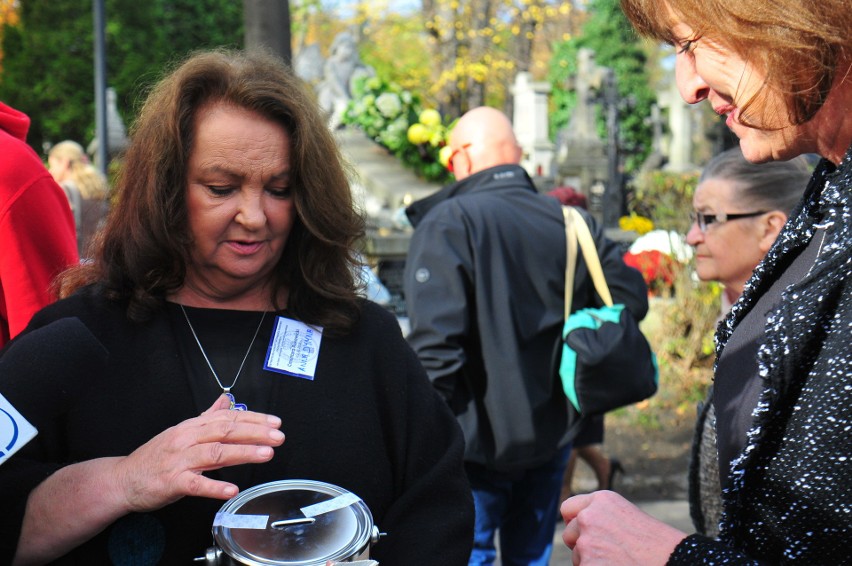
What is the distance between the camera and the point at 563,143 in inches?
754

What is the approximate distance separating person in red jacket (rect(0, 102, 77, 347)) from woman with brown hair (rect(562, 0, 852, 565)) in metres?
1.55

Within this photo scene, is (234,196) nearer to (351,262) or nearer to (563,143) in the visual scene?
(351,262)

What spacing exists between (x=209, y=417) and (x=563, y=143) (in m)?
18.0

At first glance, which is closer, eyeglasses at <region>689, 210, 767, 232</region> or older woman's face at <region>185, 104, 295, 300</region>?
older woman's face at <region>185, 104, 295, 300</region>

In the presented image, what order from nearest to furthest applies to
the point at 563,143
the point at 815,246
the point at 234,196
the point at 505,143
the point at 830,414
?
1. the point at 830,414
2. the point at 815,246
3. the point at 234,196
4. the point at 505,143
5. the point at 563,143

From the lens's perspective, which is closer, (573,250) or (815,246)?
(815,246)

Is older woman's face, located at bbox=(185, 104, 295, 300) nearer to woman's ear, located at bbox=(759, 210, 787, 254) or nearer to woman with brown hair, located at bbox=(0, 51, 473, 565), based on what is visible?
woman with brown hair, located at bbox=(0, 51, 473, 565)

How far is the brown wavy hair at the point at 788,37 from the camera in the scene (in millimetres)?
1298

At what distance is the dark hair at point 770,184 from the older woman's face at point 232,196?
5.60ft

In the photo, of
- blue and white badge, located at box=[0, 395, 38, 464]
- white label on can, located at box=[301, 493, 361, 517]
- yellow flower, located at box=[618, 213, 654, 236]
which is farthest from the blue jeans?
yellow flower, located at box=[618, 213, 654, 236]

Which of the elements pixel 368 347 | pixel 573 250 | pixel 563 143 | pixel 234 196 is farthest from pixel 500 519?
pixel 563 143

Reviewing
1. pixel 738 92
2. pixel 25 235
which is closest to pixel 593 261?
pixel 25 235

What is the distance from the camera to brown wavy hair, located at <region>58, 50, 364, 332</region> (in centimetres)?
215

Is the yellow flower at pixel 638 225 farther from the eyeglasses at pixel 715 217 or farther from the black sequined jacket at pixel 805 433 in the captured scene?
the black sequined jacket at pixel 805 433
